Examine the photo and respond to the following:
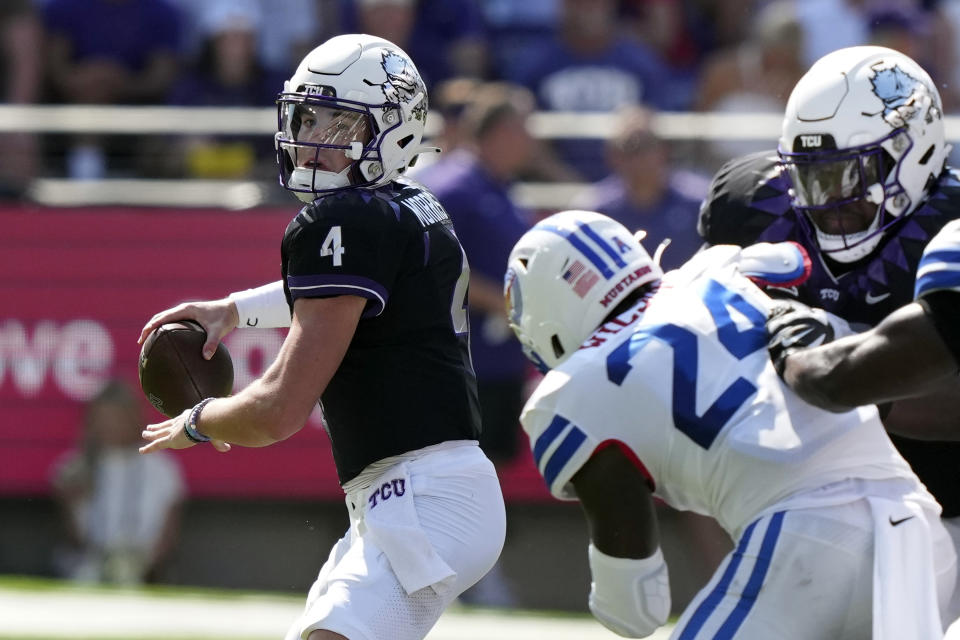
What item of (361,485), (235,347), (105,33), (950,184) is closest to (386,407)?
(361,485)

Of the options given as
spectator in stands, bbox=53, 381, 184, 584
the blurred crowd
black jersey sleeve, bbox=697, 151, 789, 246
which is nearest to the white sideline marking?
spectator in stands, bbox=53, 381, 184, 584

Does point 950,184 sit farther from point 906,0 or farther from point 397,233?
point 906,0

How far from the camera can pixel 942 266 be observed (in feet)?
9.31

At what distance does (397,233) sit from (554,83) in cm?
502

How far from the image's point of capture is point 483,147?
23.6ft

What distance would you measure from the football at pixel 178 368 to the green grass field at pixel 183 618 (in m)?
2.47

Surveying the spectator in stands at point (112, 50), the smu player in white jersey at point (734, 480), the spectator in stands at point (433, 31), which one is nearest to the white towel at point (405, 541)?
the smu player in white jersey at point (734, 480)

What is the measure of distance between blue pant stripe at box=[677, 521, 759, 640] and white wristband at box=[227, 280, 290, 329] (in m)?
1.27

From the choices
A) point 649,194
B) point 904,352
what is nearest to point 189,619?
point 649,194

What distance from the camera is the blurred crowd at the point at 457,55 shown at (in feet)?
25.6

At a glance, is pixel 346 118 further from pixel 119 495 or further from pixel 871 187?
pixel 119 495

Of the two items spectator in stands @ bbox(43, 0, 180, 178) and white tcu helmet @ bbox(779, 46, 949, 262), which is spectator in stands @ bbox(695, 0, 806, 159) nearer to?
spectator in stands @ bbox(43, 0, 180, 178)

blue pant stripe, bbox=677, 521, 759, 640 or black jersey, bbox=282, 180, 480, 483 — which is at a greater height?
black jersey, bbox=282, 180, 480, 483

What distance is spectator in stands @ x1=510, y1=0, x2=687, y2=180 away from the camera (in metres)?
8.15
